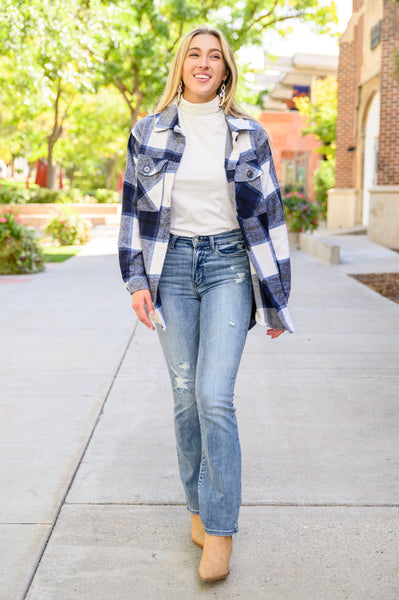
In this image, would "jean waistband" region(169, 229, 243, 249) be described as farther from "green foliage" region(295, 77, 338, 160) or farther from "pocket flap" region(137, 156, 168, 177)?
"green foliage" region(295, 77, 338, 160)

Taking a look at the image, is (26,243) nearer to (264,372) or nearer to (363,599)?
(264,372)

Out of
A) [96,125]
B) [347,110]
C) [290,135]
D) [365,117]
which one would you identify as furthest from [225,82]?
[290,135]

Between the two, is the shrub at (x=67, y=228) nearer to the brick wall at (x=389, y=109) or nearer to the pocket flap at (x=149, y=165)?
the brick wall at (x=389, y=109)

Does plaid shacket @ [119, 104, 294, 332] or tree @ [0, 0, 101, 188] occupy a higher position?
tree @ [0, 0, 101, 188]

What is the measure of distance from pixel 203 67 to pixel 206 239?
0.68m

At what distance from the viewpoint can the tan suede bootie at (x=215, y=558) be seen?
3014mm

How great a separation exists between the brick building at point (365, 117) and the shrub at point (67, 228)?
697cm

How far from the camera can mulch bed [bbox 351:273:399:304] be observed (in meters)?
11.2

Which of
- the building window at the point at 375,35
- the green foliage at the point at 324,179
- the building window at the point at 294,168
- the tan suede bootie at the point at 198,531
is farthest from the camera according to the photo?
the building window at the point at 294,168

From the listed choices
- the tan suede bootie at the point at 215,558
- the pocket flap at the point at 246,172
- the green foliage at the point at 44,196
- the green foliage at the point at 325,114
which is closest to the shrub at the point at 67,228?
the green foliage at the point at 44,196

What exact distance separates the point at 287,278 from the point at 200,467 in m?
0.84

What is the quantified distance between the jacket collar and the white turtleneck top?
0.05 meters

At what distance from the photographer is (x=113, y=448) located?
4641mm

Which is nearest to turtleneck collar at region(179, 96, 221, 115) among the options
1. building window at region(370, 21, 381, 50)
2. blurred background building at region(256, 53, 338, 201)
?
building window at region(370, 21, 381, 50)
